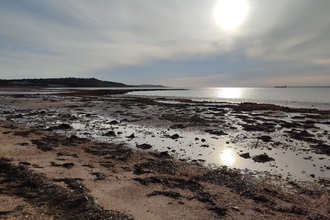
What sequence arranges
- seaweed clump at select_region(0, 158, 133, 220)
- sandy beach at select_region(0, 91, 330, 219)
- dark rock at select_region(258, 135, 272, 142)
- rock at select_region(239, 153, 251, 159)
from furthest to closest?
dark rock at select_region(258, 135, 272, 142) → rock at select_region(239, 153, 251, 159) → sandy beach at select_region(0, 91, 330, 219) → seaweed clump at select_region(0, 158, 133, 220)

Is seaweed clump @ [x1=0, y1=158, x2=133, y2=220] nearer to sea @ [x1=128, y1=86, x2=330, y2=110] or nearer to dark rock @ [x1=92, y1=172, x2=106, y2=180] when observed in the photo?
dark rock @ [x1=92, y1=172, x2=106, y2=180]

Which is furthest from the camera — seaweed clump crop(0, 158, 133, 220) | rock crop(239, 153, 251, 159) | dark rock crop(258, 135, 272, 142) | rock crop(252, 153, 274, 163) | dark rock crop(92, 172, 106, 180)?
dark rock crop(258, 135, 272, 142)

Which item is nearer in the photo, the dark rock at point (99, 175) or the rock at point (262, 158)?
the dark rock at point (99, 175)

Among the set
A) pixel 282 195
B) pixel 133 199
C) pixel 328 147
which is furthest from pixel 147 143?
pixel 328 147

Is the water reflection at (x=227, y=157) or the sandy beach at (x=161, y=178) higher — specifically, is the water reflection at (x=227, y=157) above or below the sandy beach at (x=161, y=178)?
below

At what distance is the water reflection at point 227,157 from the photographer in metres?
9.80

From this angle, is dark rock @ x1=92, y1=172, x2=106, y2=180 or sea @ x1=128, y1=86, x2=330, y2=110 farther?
sea @ x1=128, y1=86, x2=330, y2=110

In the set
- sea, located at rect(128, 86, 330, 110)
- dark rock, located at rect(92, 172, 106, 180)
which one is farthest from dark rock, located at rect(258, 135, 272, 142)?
sea, located at rect(128, 86, 330, 110)

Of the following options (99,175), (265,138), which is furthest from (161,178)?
(265,138)

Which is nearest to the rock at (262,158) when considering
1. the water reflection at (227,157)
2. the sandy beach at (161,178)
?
the sandy beach at (161,178)

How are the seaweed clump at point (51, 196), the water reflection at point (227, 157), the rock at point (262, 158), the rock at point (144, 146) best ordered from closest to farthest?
the seaweed clump at point (51, 196) → the water reflection at point (227, 157) → the rock at point (262, 158) → the rock at point (144, 146)

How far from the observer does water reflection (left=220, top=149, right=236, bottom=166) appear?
9797mm

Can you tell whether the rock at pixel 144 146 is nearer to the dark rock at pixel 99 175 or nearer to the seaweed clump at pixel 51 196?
the dark rock at pixel 99 175

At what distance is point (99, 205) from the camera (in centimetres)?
536
